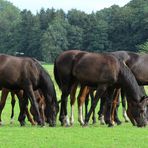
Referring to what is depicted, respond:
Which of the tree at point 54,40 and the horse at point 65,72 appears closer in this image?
the horse at point 65,72

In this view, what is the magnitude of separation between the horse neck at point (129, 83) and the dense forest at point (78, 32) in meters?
88.9

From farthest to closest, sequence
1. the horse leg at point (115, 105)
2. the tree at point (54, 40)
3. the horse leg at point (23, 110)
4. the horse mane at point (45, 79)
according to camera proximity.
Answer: the tree at point (54, 40) < the horse leg at point (115, 105) < the horse leg at point (23, 110) < the horse mane at point (45, 79)

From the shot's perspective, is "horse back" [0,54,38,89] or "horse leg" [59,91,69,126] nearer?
"horse back" [0,54,38,89]

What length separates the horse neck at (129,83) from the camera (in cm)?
1593

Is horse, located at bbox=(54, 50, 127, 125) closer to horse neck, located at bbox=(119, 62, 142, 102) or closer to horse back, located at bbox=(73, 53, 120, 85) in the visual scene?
horse back, located at bbox=(73, 53, 120, 85)

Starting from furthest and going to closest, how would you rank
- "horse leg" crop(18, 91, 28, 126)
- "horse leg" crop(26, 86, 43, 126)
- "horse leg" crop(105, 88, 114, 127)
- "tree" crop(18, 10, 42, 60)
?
"tree" crop(18, 10, 42, 60), "horse leg" crop(18, 91, 28, 126), "horse leg" crop(105, 88, 114, 127), "horse leg" crop(26, 86, 43, 126)

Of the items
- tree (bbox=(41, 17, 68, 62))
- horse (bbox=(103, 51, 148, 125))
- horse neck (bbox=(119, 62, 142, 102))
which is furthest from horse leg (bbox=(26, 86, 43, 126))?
tree (bbox=(41, 17, 68, 62))

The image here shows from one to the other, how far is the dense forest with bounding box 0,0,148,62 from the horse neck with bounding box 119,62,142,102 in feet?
292

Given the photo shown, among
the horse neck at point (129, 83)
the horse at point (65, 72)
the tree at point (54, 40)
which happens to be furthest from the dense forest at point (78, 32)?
the horse neck at point (129, 83)

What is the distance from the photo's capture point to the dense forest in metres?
114

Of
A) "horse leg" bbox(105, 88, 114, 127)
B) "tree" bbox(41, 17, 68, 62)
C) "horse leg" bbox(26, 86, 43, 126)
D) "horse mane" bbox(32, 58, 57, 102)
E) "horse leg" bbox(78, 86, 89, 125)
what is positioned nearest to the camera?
"horse leg" bbox(26, 86, 43, 126)

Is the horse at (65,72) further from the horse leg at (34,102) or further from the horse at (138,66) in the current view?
the horse at (138,66)

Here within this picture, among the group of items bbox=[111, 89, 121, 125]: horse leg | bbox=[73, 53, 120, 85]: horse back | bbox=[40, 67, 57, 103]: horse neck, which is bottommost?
bbox=[111, 89, 121, 125]: horse leg

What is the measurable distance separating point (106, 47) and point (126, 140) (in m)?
104
